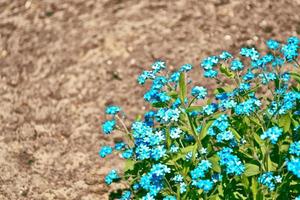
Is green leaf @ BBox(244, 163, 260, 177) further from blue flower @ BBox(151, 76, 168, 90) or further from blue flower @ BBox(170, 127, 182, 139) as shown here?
blue flower @ BBox(151, 76, 168, 90)

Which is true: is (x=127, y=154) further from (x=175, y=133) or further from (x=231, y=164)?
(x=231, y=164)

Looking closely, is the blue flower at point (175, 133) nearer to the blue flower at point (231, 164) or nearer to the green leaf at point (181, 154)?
the green leaf at point (181, 154)

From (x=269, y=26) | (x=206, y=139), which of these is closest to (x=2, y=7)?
(x=269, y=26)

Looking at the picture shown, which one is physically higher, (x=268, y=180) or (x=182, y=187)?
(x=268, y=180)

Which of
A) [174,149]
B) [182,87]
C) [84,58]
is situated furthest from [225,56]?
[84,58]

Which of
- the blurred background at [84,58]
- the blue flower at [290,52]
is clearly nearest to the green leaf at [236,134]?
the blue flower at [290,52]

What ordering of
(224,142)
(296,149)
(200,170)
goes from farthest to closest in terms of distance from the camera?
(224,142) < (200,170) < (296,149)

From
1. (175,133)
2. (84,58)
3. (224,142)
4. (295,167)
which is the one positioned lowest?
(84,58)
